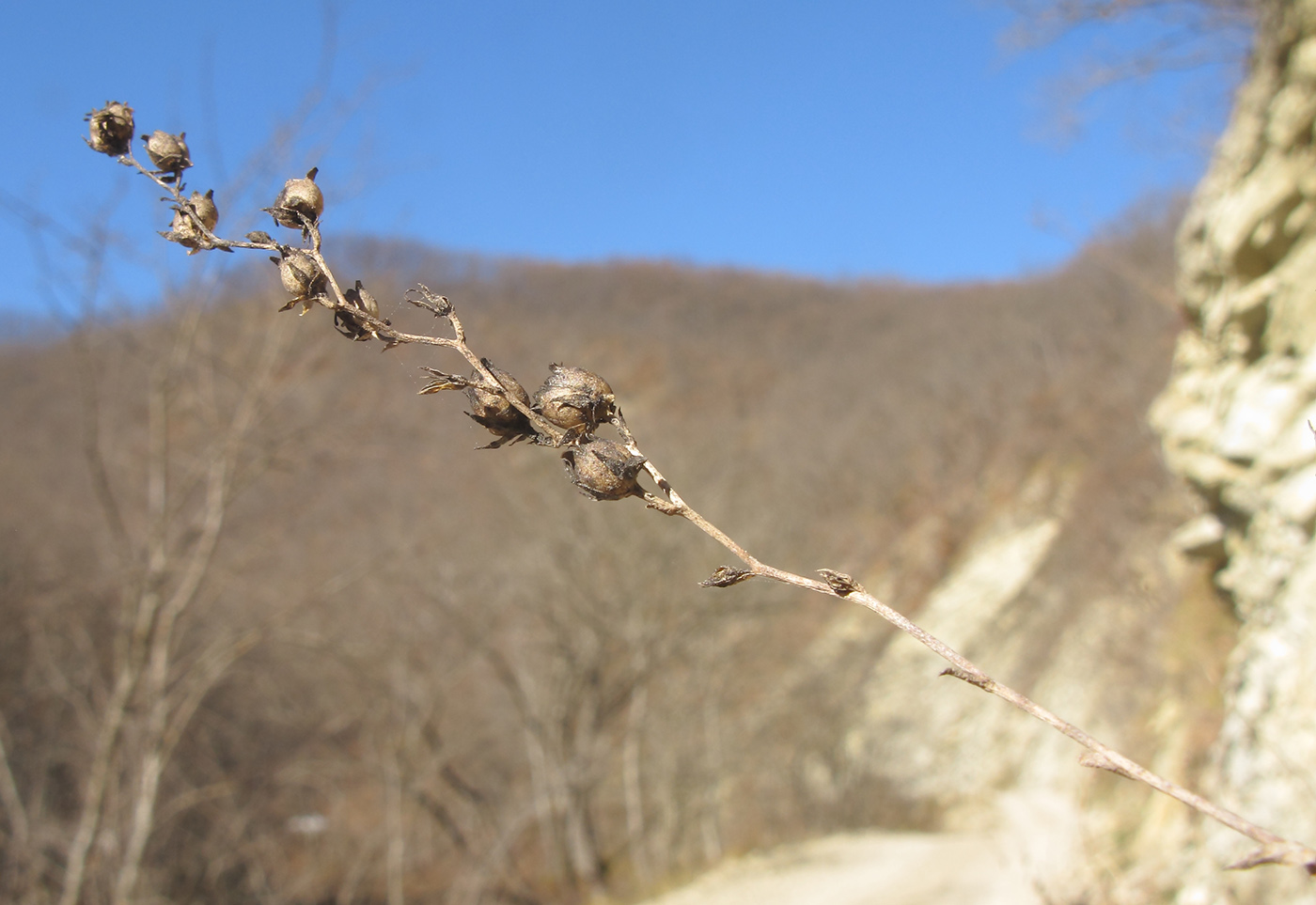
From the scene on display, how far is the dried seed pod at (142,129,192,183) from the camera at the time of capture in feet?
3.28

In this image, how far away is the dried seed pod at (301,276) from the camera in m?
0.87

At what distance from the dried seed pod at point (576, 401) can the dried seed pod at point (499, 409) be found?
0.07 ft

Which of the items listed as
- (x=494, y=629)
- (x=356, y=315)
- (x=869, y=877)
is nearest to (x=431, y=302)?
(x=356, y=315)

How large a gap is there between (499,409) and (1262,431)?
5.67 m

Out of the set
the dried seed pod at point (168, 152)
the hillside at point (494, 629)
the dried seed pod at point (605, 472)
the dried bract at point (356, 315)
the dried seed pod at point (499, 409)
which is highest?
the hillside at point (494, 629)

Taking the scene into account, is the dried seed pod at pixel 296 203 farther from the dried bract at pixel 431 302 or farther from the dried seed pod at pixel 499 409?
the dried seed pod at pixel 499 409

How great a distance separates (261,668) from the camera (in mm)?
12266

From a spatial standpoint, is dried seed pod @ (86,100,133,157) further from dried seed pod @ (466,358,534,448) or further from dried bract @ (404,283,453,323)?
dried seed pod @ (466,358,534,448)

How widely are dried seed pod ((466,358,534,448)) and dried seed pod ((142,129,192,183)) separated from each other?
43cm

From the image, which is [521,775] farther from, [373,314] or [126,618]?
[373,314]

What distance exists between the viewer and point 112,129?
1.04 m

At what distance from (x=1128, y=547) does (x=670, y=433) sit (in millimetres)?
7707

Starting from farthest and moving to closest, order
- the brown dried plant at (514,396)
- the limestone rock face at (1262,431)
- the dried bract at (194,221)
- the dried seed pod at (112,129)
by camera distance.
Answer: the limestone rock face at (1262,431) < the dried seed pod at (112,129) < the dried bract at (194,221) < the brown dried plant at (514,396)

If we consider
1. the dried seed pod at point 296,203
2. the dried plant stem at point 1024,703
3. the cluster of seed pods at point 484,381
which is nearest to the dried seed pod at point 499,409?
the cluster of seed pods at point 484,381
